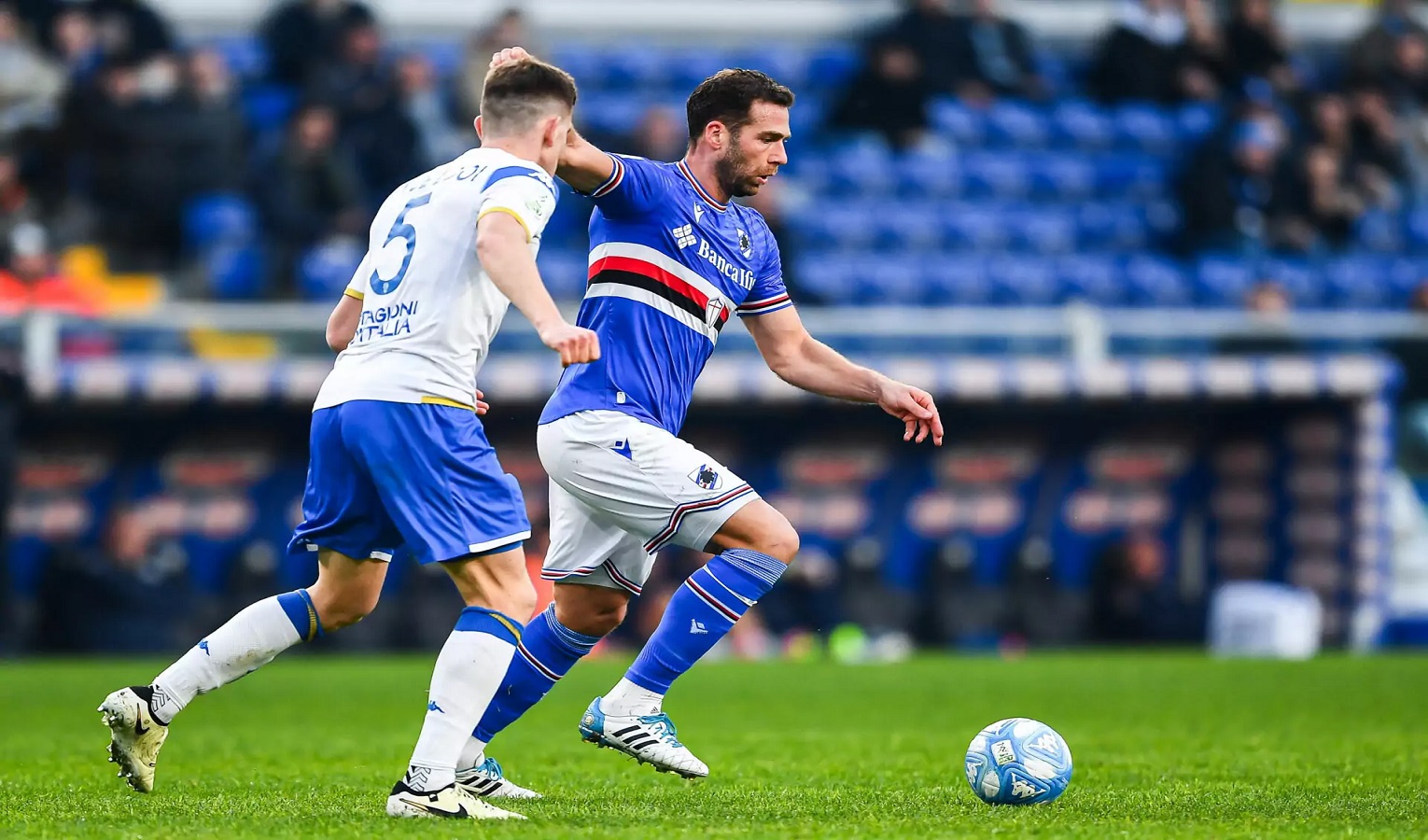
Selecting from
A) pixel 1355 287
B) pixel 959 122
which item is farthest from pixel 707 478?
pixel 959 122

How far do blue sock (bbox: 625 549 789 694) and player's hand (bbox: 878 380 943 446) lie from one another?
0.77m

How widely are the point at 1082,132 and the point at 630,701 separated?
16.1m

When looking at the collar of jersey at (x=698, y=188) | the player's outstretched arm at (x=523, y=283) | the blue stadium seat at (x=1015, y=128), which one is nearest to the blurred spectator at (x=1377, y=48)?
the blue stadium seat at (x=1015, y=128)

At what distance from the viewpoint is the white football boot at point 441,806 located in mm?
4961

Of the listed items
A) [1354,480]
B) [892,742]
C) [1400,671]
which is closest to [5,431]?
[892,742]

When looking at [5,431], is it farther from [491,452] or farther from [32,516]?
[491,452]

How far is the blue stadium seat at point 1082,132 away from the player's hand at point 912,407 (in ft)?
49.3

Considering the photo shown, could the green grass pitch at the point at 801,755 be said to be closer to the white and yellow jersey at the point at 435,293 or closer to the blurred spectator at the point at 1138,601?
the white and yellow jersey at the point at 435,293

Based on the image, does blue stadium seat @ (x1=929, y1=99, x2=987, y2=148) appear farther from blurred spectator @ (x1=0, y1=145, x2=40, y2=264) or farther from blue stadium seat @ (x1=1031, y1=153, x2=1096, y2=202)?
blurred spectator @ (x1=0, y1=145, x2=40, y2=264)

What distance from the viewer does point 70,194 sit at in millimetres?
15562

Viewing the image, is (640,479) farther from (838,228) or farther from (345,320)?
(838,228)

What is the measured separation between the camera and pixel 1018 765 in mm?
5582

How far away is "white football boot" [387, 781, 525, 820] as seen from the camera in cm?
496

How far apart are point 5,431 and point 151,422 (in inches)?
57.8
